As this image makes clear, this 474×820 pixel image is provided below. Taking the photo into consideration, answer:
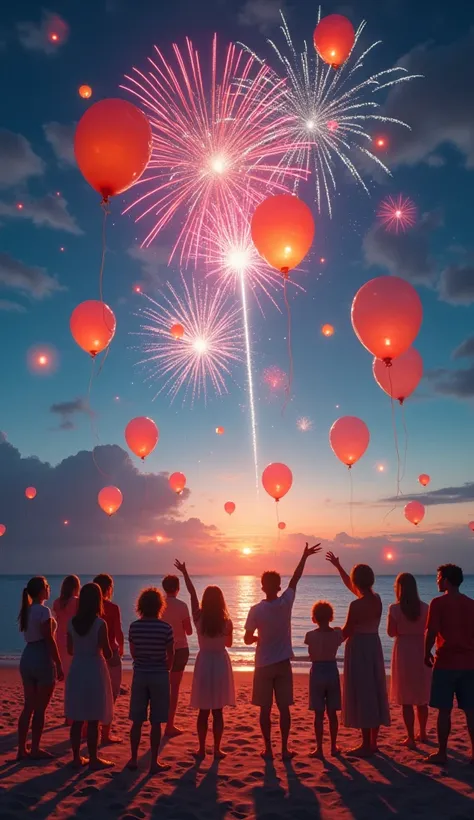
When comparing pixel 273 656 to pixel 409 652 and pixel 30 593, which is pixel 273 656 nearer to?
pixel 409 652

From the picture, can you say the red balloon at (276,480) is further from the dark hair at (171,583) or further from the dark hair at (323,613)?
the dark hair at (323,613)

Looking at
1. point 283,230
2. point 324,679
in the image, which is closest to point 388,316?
point 283,230

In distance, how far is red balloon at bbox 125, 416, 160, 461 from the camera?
44.0 feet

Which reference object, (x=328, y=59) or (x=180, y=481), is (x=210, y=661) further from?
(x=180, y=481)

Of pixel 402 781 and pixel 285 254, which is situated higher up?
pixel 285 254

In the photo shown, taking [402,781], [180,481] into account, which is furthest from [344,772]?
[180,481]

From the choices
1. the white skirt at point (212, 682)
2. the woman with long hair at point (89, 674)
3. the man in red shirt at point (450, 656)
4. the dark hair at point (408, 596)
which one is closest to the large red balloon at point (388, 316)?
the dark hair at point (408, 596)

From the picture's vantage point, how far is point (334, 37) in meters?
9.10

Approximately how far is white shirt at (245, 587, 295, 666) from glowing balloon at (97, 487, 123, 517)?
9.39 metres

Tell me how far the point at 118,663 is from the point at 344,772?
283 cm

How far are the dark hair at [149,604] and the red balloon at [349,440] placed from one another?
6.67 metres

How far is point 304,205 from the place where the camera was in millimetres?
8430

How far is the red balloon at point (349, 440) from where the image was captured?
11812mm

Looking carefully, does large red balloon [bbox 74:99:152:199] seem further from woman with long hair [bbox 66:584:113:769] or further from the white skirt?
the white skirt
